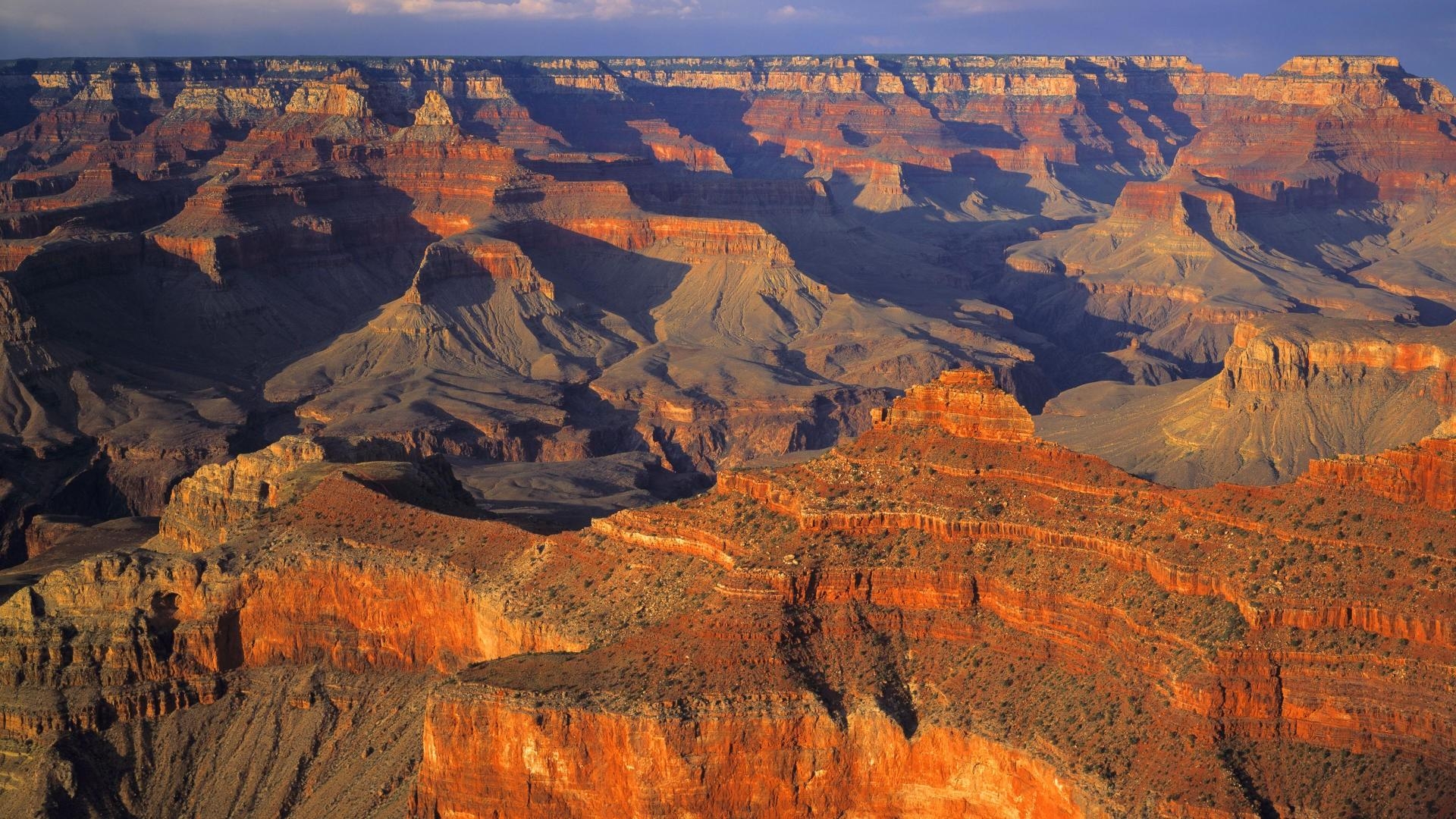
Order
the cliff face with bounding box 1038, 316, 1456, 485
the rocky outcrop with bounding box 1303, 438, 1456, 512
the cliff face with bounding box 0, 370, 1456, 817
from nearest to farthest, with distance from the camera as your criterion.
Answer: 1. the cliff face with bounding box 0, 370, 1456, 817
2. the rocky outcrop with bounding box 1303, 438, 1456, 512
3. the cliff face with bounding box 1038, 316, 1456, 485

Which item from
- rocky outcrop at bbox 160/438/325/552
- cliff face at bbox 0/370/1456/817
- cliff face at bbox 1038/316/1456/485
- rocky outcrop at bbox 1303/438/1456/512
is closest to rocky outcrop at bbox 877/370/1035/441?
cliff face at bbox 0/370/1456/817

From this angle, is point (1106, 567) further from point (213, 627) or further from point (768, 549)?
point (213, 627)

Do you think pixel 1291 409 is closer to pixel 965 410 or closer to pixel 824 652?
pixel 965 410

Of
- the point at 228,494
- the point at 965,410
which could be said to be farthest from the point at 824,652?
the point at 228,494

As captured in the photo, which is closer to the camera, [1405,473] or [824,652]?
[1405,473]

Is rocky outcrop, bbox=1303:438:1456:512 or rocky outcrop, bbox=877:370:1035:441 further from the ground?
rocky outcrop, bbox=1303:438:1456:512

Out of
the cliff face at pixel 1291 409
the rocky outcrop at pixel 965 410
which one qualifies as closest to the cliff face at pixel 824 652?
the rocky outcrop at pixel 965 410

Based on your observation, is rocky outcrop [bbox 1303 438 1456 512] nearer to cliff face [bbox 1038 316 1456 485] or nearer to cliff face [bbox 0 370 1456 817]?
cliff face [bbox 0 370 1456 817]

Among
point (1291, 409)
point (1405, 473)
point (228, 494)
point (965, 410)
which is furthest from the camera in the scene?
point (1291, 409)

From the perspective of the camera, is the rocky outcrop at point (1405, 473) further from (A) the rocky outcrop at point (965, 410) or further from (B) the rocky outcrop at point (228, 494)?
(B) the rocky outcrop at point (228, 494)
